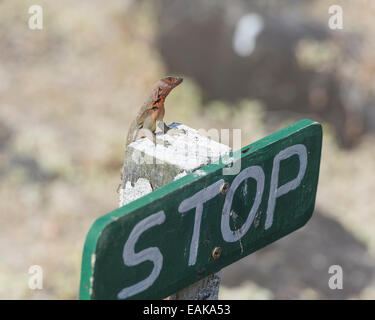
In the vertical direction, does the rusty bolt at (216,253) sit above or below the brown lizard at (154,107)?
below

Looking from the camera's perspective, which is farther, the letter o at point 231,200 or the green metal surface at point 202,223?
the letter o at point 231,200

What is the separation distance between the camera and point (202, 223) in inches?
71.1

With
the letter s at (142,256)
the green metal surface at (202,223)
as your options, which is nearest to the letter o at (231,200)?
the green metal surface at (202,223)

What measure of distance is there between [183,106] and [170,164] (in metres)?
5.06

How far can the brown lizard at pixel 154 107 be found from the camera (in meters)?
2.42

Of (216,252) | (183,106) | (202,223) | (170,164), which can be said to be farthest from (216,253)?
(183,106)

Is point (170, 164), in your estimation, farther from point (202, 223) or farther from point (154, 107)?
point (154, 107)

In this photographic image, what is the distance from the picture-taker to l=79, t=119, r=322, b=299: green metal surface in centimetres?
158

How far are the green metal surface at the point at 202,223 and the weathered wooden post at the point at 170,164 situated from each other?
0.23 feet

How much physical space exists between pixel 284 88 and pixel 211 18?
1085 mm

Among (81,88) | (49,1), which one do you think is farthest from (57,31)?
(81,88)

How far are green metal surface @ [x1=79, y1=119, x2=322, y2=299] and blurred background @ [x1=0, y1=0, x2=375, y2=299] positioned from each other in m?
2.89

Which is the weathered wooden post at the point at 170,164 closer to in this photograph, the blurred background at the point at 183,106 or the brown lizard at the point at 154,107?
the brown lizard at the point at 154,107

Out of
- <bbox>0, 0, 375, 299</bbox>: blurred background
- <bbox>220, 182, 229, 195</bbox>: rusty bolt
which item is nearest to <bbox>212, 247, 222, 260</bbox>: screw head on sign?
<bbox>220, 182, 229, 195</bbox>: rusty bolt
